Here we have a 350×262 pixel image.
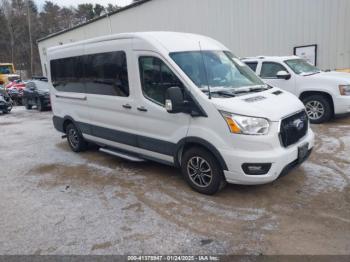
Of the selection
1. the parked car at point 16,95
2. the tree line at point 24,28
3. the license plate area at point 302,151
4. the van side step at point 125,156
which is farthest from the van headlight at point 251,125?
the tree line at point 24,28

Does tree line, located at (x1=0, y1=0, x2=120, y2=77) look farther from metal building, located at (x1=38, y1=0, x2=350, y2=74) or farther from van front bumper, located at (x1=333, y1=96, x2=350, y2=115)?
van front bumper, located at (x1=333, y1=96, x2=350, y2=115)

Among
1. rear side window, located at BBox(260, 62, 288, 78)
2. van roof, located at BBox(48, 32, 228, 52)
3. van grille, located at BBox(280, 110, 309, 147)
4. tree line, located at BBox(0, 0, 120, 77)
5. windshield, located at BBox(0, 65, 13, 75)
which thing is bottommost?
van grille, located at BBox(280, 110, 309, 147)

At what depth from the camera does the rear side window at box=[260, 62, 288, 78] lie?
811 cm

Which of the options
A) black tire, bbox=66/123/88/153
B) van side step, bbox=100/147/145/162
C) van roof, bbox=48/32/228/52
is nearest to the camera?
van roof, bbox=48/32/228/52

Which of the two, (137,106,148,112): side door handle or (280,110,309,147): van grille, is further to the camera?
(137,106,148,112): side door handle

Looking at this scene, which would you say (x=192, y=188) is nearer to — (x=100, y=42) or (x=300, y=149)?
(x=300, y=149)

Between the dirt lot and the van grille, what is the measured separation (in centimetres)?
76

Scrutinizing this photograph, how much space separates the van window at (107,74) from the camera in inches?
185

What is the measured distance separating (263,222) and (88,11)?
188 ft

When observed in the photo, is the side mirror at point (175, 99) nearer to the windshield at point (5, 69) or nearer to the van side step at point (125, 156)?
the van side step at point (125, 156)

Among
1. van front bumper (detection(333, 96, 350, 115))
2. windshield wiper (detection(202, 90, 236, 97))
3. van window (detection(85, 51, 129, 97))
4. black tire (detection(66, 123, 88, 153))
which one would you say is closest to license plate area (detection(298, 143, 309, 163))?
windshield wiper (detection(202, 90, 236, 97))

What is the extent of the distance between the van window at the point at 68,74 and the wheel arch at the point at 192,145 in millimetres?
2650

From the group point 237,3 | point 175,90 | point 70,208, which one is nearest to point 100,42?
point 175,90

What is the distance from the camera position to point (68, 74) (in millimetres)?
6090
